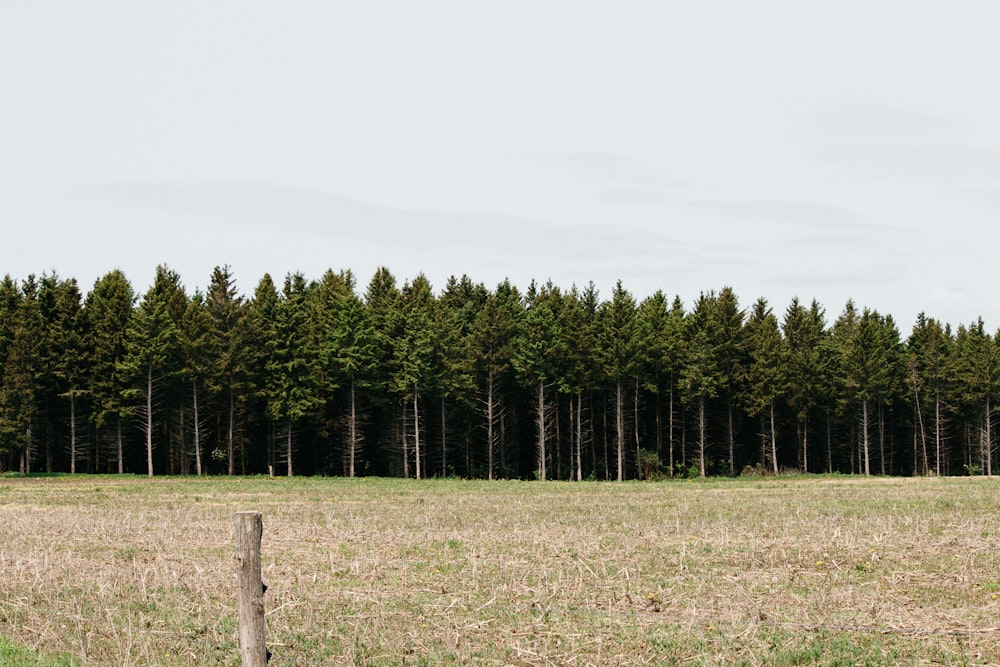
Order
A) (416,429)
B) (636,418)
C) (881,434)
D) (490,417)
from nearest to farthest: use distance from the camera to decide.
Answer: (416,429)
(490,417)
(636,418)
(881,434)

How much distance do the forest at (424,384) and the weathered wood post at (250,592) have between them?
73.8m

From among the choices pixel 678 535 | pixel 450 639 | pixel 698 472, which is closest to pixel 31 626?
pixel 450 639

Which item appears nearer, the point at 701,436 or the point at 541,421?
the point at 541,421

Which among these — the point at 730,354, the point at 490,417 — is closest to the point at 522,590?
the point at 490,417

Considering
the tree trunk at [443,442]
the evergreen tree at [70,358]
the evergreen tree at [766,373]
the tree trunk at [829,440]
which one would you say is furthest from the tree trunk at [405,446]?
the tree trunk at [829,440]

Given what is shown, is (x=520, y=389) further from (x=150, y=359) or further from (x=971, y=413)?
(x=971, y=413)

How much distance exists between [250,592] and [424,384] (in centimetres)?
7688

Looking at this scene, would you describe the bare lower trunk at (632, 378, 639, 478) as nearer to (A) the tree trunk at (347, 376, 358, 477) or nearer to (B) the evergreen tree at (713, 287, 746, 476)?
(B) the evergreen tree at (713, 287, 746, 476)

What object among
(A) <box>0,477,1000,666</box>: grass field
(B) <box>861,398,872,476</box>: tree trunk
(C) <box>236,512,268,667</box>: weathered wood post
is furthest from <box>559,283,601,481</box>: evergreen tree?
(C) <box>236,512,268,667</box>: weathered wood post

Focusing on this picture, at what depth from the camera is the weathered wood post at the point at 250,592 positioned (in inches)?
381

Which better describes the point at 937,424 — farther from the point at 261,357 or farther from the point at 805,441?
the point at 261,357

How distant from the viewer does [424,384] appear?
8650 cm

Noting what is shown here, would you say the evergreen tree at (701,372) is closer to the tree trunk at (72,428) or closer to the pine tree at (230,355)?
the pine tree at (230,355)

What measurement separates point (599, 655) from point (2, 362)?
81.8 meters
